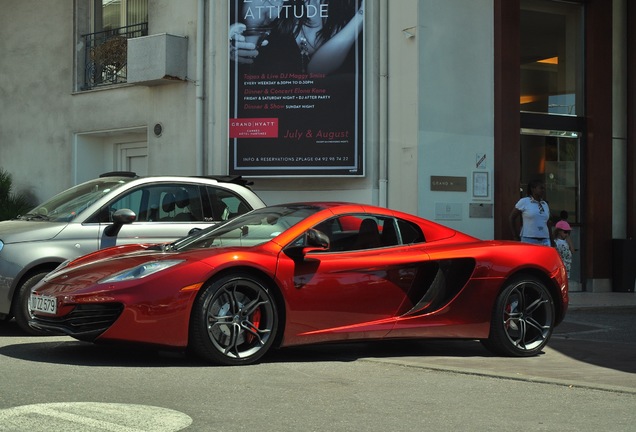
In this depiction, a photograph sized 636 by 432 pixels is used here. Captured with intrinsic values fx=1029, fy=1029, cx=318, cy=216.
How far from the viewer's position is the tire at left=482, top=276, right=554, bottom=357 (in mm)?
8602

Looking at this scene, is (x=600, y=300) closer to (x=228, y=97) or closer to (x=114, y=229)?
(x=228, y=97)

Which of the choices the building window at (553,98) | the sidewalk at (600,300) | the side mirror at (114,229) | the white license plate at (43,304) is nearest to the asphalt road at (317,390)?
the white license plate at (43,304)

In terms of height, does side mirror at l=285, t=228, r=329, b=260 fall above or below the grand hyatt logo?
below

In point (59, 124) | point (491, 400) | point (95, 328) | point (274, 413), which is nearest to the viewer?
point (274, 413)

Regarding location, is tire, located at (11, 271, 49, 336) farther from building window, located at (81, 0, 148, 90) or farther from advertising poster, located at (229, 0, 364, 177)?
building window, located at (81, 0, 148, 90)

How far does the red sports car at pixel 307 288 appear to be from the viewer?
730 centimetres

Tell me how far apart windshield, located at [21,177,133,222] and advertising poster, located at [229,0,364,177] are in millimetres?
5144

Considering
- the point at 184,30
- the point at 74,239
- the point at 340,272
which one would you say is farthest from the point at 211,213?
the point at 184,30

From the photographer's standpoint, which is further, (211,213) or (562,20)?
(562,20)

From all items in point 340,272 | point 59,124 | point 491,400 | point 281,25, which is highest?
point 281,25

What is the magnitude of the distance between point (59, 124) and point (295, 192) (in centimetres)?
555

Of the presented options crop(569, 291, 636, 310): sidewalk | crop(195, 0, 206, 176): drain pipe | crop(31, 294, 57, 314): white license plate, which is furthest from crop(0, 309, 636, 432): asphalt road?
crop(195, 0, 206, 176): drain pipe

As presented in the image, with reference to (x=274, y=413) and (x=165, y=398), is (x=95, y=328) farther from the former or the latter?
(x=274, y=413)

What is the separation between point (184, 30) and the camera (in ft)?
55.1
